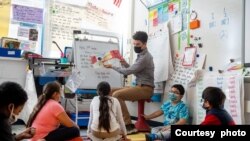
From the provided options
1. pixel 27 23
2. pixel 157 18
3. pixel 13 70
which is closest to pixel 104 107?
pixel 157 18

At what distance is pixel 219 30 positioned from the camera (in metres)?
3.32

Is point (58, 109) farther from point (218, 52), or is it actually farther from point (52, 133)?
point (218, 52)

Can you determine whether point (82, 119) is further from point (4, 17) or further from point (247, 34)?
point (247, 34)

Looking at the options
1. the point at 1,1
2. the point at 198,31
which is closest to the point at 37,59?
the point at 1,1

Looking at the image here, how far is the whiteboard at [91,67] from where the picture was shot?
14.1 feet

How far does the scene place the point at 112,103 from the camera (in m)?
3.10

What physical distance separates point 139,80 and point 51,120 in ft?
5.26

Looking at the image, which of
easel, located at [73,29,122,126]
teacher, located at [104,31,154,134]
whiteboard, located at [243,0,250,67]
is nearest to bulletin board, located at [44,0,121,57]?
easel, located at [73,29,122,126]

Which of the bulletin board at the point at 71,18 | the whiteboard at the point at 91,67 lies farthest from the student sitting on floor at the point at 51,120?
the bulletin board at the point at 71,18

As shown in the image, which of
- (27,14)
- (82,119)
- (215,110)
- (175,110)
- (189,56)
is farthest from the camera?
(27,14)

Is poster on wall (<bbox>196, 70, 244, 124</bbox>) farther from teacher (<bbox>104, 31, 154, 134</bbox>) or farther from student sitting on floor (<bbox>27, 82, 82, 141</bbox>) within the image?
student sitting on floor (<bbox>27, 82, 82, 141</bbox>)

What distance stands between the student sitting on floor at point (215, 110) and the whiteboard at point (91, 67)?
2191mm

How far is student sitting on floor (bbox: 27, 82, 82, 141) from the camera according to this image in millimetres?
2589

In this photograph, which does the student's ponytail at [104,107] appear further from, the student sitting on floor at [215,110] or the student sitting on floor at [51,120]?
the student sitting on floor at [215,110]
